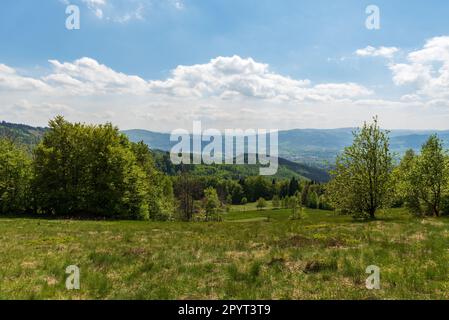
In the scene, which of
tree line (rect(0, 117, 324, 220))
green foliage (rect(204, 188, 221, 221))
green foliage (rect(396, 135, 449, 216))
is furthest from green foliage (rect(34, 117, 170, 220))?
green foliage (rect(204, 188, 221, 221))

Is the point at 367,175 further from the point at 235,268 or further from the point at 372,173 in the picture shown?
the point at 235,268

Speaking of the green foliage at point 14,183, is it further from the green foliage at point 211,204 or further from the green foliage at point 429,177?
the green foliage at point 211,204

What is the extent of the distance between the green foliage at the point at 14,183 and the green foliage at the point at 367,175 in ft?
168

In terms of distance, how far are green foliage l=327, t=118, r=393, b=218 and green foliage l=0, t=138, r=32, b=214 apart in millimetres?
51263

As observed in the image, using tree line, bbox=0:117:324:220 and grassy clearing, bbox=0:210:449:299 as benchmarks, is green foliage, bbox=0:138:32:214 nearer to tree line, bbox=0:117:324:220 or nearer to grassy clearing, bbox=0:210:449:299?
tree line, bbox=0:117:324:220

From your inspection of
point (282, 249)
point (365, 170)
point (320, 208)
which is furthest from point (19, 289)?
point (320, 208)

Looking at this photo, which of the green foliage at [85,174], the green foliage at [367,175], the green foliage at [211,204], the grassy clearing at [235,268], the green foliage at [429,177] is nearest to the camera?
the grassy clearing at [235,268]

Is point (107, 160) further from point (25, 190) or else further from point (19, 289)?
point (19, 289)

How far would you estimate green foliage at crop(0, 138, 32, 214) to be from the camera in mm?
52906

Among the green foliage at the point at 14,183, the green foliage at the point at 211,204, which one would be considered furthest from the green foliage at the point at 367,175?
the green foliage at the point at 211,204

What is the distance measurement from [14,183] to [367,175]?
55.7 meters

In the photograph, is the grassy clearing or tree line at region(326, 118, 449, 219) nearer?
the grassy clearing

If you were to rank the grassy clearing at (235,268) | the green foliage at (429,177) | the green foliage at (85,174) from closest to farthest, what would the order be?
the grassy clearing at (235,268) < the green foliage at (429,177) < the green foliage at (85,174)

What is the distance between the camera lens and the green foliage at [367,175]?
4072cm
